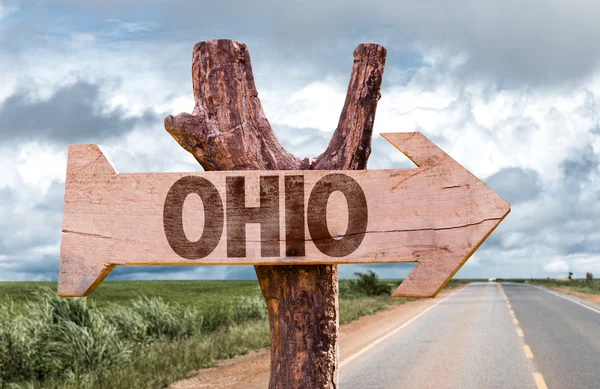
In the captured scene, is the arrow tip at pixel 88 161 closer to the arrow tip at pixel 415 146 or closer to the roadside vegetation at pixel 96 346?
the arrow tip at pixel 415 146

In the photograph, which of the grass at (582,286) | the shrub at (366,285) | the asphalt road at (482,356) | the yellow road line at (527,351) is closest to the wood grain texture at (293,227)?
the asphalt road at (482,356)

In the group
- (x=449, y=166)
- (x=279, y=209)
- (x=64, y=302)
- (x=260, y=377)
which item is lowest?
(x=260, y=377)

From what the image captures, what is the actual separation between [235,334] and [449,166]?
12.0 m

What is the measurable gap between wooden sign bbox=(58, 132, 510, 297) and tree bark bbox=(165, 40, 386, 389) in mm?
301

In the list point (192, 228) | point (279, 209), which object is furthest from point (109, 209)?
point (279, 209)

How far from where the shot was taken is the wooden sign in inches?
130

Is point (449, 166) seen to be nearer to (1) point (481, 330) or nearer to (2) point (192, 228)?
(2) point (192, 228)

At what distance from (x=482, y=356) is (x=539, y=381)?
2353mm

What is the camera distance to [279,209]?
10.9 feet

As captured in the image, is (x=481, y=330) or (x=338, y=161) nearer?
(x=338, y=161)

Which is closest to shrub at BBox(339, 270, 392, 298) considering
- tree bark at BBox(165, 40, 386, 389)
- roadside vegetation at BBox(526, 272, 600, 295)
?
roadside vegetation at BBox(526, 272, 600, 295)

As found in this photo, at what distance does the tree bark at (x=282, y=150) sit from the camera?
11.5ft

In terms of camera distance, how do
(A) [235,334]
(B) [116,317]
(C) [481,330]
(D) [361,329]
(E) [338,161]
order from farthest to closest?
(D) [361,329], (C) [481,330], (A) [235,334], (B) [116,317], (E) [338,161]

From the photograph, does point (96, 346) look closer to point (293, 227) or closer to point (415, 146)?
point (293, 227)
